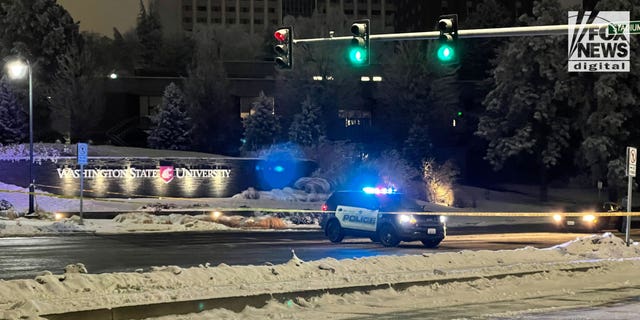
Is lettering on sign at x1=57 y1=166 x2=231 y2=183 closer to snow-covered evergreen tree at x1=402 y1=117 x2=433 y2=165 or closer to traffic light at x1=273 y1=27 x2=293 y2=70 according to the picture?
snow-covered evergreen tree at x1=402 y1=117 x2=433 y2=165

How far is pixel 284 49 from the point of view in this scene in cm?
2061

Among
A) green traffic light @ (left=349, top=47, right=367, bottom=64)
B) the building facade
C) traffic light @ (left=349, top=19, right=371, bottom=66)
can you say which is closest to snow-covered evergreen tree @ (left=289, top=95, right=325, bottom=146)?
green traffic light @ (left=349, top=47, right=367, bottom=64)

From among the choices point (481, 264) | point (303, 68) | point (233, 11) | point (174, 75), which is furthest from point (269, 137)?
point (233, 11)

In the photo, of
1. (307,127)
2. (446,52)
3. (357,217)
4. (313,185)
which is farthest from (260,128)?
(446,52)

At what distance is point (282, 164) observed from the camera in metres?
48.4

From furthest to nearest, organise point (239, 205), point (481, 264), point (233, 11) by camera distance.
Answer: point (233, 11)
point (239, 205)
point (481, 264)

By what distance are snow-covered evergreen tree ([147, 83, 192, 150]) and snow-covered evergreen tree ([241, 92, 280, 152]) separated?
16.1 ft

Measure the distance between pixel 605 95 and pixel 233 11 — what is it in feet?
438

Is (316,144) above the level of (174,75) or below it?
below

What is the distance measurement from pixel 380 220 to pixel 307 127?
1288 inches

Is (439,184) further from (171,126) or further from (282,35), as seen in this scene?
(282,35)

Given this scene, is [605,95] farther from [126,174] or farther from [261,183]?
[126,174]

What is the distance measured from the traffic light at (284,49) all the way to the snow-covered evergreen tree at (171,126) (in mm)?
36261

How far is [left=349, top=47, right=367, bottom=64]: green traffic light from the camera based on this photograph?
20.0 m
